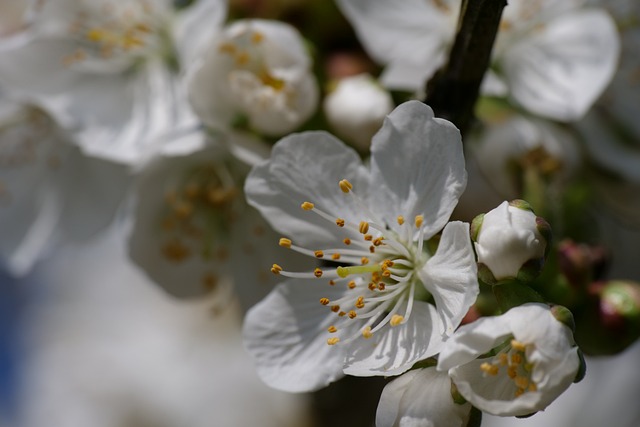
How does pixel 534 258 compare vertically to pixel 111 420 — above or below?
above

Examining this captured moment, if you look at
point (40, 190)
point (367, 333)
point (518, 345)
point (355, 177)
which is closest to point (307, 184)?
point (355, 177)

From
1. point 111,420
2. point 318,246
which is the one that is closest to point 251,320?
point 318,246

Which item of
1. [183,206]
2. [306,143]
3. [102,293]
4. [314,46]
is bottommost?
[102,293]

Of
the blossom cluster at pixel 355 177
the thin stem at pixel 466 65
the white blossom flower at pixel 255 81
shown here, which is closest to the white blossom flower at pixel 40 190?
the blossom cluster at pixel 355 177

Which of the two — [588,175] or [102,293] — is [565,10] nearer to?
[588,175]

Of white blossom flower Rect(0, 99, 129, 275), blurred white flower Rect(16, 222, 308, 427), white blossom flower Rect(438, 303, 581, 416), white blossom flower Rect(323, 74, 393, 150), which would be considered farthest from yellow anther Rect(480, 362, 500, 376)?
blurred white flower Rect(16, 222, 308, 427)

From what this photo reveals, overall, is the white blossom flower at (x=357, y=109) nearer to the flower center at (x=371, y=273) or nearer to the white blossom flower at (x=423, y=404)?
the flower center at (x=371, y=273)
